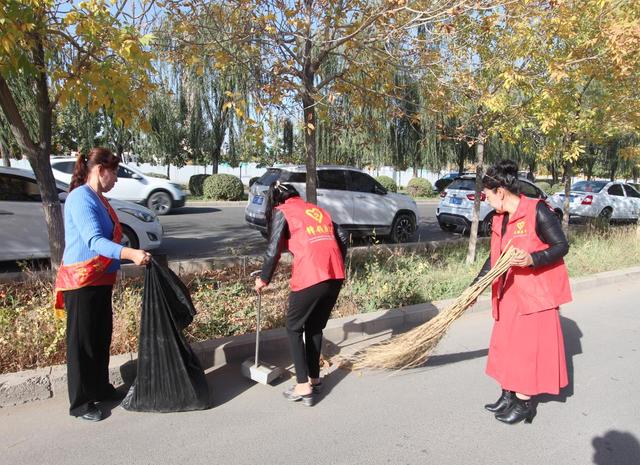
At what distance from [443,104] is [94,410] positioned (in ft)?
18.3

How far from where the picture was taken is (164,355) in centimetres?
305

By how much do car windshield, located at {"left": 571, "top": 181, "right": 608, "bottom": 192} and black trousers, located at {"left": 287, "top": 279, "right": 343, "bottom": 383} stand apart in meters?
14.8

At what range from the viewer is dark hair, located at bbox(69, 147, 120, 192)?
9.65 feet

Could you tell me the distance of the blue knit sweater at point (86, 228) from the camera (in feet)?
→ 9.04

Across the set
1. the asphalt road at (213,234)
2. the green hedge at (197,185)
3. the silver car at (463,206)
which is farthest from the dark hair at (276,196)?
the green hedge at (197,185)

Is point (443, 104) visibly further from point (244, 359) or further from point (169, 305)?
point (169, 305)

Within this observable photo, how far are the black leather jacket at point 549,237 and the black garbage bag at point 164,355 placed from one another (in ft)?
7.55

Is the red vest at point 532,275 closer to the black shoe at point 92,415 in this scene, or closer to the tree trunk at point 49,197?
the black shoe at point 92,415

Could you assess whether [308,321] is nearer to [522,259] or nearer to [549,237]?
[522,259]

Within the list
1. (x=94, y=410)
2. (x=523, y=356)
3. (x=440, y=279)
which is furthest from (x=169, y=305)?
(x=440, y=279)

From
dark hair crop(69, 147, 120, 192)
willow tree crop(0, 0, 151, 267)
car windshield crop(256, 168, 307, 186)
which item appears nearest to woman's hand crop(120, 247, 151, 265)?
dark hair crop(69, 147, 120, 192)

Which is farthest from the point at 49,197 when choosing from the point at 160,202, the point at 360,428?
the point at 160,202

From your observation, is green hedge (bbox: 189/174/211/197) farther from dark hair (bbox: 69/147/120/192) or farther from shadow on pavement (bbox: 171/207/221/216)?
dark hair (bbox: 69/147/120/192)

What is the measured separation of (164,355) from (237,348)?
1.01m
